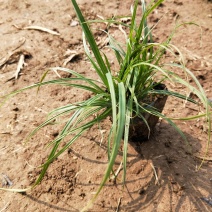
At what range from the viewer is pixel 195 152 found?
2.09 metres

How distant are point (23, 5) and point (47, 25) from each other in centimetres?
48

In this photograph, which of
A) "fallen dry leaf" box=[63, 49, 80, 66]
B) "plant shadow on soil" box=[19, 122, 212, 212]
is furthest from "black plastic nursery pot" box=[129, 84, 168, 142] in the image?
"fallen dry leaf" box=[63, 49, 80, 66]

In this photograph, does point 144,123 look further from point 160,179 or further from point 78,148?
point 78,148

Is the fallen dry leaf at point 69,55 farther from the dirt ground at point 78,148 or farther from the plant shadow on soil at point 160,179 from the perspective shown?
the plant shadow on soil at point 160,179

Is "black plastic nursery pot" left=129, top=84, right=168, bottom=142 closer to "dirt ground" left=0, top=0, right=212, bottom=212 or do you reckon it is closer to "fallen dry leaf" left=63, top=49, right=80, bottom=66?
"dirt ground" left=0, top=0, right=212, bottom=212

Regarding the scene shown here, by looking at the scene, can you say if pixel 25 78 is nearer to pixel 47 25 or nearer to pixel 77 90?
pixel 77 90

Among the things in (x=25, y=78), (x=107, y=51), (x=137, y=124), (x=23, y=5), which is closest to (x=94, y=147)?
(x=137, y=124)

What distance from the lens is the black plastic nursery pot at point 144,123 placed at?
1878mm

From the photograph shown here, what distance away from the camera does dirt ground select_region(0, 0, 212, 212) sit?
1851 millimetres

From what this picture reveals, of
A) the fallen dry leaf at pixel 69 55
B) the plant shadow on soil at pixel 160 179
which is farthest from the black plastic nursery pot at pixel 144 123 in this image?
the fallen dry leaf at pixel 69 55

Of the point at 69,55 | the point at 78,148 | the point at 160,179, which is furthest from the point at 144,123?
the point at 69,55

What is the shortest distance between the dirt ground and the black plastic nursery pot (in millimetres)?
75

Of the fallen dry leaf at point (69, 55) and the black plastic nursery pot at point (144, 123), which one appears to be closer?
the black plastic nursery pot at point (144, 123)

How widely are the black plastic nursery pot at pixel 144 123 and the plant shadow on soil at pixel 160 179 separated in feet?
0.22
